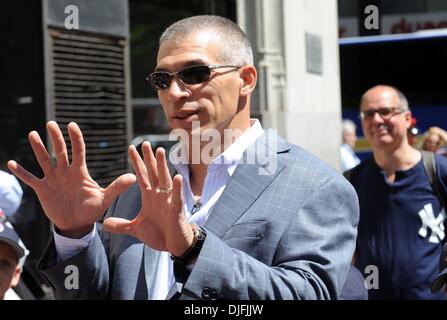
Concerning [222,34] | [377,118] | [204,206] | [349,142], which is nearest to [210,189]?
[204,206]

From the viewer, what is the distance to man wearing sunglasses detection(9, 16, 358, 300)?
2592mm

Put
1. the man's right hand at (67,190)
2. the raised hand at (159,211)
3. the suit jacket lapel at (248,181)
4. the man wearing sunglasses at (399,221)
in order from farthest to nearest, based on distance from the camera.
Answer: the man wearing sunglasses at (399,221)
the suit jacket lapel at (248,181)
the man's right hand at (67,190)
the raised hand at (159,211)

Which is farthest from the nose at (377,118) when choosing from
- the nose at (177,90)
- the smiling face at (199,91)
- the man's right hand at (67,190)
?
the man's right hand at (67,190)

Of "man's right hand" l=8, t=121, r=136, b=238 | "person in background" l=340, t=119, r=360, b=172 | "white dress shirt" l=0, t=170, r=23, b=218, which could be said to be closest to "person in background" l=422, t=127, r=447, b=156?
"person in background" l=340, t=119, r=360, b=172

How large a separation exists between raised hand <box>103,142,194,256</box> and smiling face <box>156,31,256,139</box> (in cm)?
40

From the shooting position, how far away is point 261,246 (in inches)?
112

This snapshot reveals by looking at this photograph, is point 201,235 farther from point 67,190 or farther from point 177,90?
point 177,90

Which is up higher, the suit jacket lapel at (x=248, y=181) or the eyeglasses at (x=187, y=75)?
the eyeglasses at (x=187, y=75)

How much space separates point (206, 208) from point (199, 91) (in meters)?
0.39

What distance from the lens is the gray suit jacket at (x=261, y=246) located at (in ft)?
8.59

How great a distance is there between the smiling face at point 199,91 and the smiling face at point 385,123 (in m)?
3.45

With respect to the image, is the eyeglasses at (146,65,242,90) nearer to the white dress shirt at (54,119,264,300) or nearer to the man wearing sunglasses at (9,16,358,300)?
the man wearing sunglasses at (9,16,358,300)

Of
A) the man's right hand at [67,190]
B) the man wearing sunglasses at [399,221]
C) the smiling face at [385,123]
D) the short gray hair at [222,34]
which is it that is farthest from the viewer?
the smiling face at [385,123]

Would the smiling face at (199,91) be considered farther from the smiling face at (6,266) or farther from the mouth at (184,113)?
the smiling face at (6,266)
